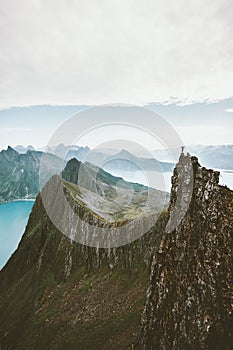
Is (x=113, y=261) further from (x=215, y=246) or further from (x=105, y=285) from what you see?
(x=215, y=246)

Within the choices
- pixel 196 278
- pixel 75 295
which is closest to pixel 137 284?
pixel 75 295

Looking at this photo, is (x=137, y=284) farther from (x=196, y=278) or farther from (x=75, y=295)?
(x=196, y=278)

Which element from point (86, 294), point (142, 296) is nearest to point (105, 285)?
point (86, 294)

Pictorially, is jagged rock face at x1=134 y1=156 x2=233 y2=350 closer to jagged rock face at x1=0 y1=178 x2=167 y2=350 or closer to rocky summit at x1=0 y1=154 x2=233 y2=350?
rocky summit at x1=0 y1=154 x2=233 y2=350

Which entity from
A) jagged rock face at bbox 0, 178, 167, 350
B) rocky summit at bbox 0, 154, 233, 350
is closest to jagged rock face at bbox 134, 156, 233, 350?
rocky summit at bbox 0, 154, 233, 350

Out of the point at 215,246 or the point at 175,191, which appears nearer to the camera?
the point at 215,246

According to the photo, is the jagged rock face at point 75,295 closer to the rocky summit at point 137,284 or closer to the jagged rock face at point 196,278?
the rocky summit at point 137,284
